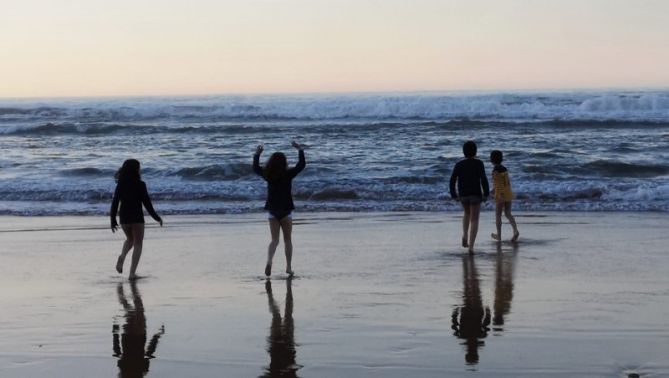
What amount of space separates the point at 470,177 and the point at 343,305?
3.94m

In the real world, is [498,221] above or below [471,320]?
above

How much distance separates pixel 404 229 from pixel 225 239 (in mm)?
2727

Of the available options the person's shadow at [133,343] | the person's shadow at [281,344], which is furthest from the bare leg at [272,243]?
the person's shadow at [133,343]

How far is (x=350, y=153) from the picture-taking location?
29.0 metres

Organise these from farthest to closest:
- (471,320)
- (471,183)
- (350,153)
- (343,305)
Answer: (350,153)
(471,183)
(343,305)
(471,320)

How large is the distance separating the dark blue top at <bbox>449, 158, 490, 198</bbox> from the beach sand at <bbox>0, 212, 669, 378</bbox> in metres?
0.75

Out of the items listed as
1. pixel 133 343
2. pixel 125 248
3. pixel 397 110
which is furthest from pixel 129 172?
pixel 397 110

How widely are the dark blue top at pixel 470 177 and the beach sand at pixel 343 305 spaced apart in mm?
752

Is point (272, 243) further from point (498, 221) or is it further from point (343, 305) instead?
point (498, 221)

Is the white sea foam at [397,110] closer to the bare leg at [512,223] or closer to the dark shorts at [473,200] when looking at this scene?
the bare leg at [512,223]

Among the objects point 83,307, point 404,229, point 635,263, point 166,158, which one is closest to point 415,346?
point 83,307

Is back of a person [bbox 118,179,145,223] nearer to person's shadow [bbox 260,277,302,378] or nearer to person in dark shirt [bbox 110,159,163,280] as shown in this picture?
person in dark shirt [bbox 110,159,163,280]

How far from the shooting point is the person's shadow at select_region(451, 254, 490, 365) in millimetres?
7141

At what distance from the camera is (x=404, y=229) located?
14.5m
